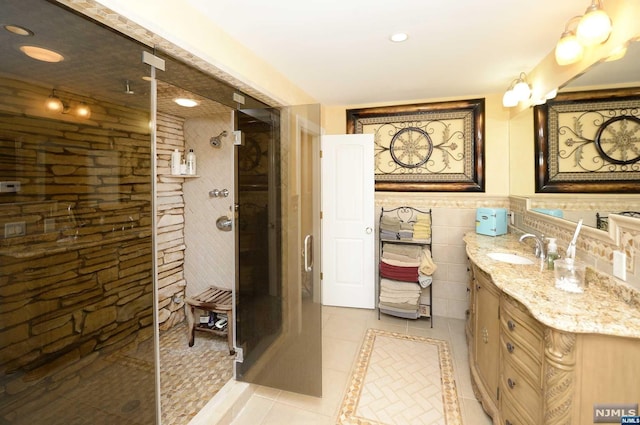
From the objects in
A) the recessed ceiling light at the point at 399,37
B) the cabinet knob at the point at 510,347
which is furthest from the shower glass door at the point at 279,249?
the cabinet knob at the point at 510,347

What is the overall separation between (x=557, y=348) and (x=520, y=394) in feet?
1.41

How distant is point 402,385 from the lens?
7.37ft

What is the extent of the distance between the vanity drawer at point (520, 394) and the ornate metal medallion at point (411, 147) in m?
2.37

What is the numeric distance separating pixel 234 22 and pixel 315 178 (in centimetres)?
110

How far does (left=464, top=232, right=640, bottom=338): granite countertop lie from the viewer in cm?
117

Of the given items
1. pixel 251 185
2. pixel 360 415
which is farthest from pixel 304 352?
pixel 251 185

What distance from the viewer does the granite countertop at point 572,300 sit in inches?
46.0

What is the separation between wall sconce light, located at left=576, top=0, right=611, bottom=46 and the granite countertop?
1248mm

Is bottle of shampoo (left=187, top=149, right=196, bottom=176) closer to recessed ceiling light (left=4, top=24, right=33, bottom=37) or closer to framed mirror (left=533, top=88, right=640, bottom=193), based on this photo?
recessed ceiling light (left=4, top=24, right=33, bottom=37)

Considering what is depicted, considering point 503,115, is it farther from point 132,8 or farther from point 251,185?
point 132,8

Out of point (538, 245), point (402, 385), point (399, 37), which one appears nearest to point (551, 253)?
point (538, 245)

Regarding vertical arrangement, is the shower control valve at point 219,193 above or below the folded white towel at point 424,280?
above

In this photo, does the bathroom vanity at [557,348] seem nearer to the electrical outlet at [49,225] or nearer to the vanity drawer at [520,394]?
the vanity drawer at [520,394]

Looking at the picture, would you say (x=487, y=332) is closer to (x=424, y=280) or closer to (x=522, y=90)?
(x=424, y=280)
